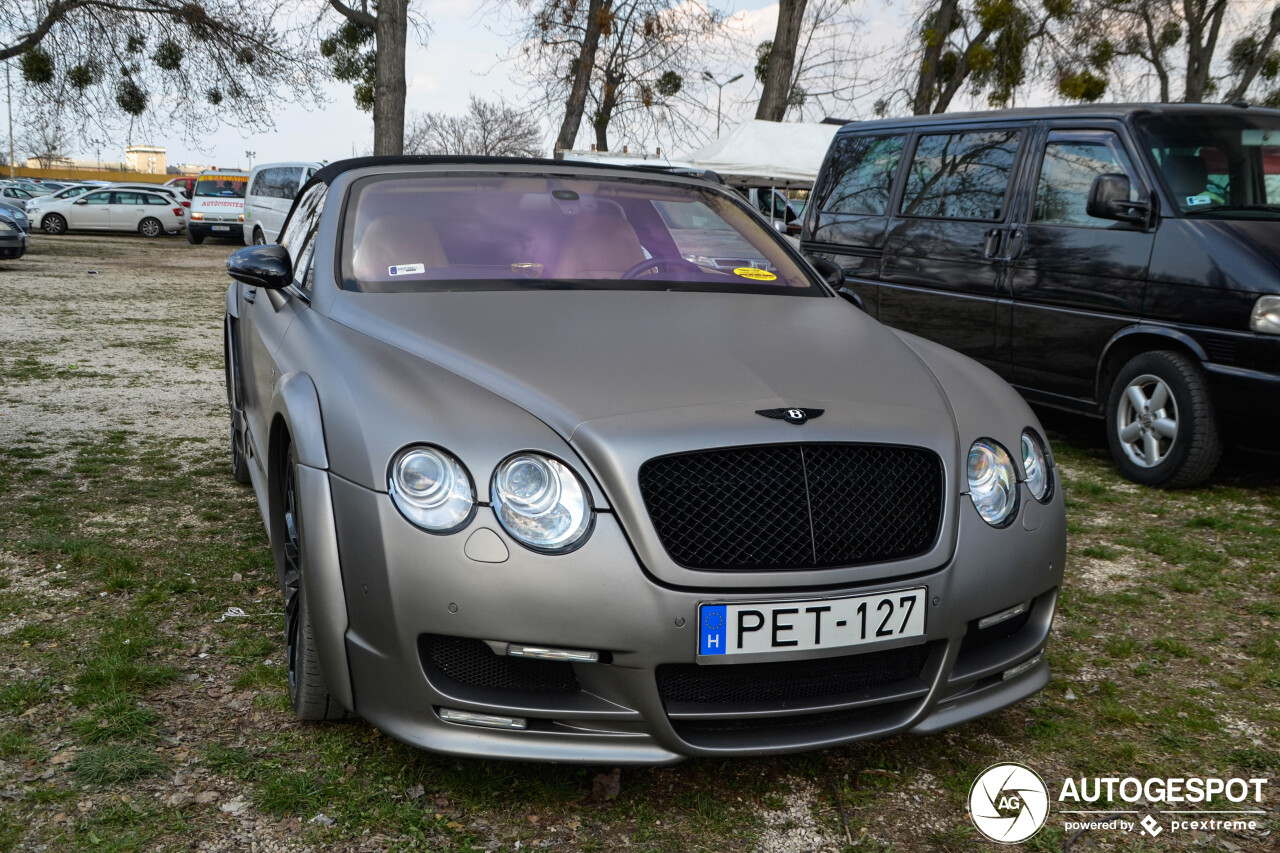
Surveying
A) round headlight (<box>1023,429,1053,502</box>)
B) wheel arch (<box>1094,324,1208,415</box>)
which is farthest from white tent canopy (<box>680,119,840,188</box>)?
round headlight (<box>1023,429,1053,502</box>)

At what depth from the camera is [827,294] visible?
375 cm

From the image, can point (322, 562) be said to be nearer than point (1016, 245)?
Yes

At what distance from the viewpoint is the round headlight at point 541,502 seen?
2.30 m

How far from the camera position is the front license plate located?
89.6 inches

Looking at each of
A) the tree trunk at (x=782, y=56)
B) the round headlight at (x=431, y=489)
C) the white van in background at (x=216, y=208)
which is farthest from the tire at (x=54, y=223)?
the round headlight at (x=431, y=489)

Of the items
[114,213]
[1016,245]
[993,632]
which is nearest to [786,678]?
[993,632]

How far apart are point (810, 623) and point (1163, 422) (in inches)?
149

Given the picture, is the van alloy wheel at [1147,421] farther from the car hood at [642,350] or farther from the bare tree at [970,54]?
the bare tree at [970,54]

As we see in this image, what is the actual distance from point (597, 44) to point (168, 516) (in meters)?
24.7

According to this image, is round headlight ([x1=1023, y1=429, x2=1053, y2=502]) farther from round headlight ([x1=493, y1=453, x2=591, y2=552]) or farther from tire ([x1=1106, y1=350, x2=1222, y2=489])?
tire ([x1=1106, y1=350, x2=1222, y2=489])

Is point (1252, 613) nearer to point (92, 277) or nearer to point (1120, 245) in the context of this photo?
point (1120, 245)

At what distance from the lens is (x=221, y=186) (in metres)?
29.9

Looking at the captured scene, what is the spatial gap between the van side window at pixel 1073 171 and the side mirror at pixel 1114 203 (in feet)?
0.71

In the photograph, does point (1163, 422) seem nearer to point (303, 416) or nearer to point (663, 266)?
point (663, 266)
